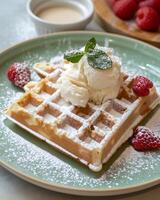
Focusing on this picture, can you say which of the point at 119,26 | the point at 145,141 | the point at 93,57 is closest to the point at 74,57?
the point at 93,57

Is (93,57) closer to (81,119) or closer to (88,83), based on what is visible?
(88,83)

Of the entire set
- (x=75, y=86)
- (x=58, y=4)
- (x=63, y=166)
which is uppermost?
(x=75, y=86)

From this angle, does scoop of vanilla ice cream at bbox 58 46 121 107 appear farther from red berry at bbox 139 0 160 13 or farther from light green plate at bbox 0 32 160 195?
red berry at bbox 139 0 160 13

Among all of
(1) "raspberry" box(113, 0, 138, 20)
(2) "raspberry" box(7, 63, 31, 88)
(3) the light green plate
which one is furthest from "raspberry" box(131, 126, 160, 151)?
(1) "raspberry" box(113, 0, 138, 20)

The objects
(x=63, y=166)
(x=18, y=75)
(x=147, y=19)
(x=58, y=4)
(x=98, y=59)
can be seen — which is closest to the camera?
(x=63, y=166)

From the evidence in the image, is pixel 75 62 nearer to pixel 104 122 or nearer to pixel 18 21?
pixel 104 122
